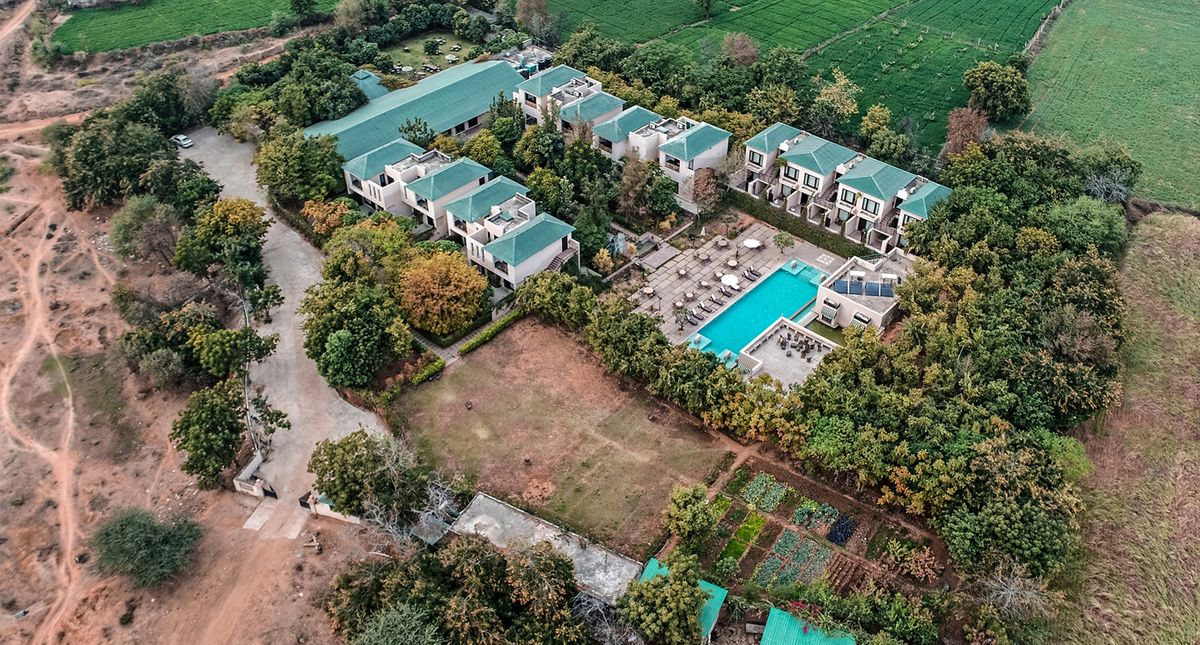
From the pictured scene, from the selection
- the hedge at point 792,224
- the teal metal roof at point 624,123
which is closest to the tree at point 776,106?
the teal metal roof at point 624,123

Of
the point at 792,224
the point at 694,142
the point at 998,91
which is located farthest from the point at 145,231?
the point at 998,91

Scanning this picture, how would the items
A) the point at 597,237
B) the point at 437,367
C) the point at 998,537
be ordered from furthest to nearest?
1. the point at 597,237
2. the point at 437,367
3. the point at 998,537

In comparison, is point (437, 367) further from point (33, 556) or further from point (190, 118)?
point (190, 118)

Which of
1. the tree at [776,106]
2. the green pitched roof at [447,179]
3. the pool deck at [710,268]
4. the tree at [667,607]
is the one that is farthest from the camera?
the tree at [776,106]

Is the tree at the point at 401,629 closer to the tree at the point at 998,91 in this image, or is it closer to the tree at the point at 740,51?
the tree at the point at 740,51

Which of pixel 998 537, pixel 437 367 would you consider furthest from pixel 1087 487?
pixel 437 367
